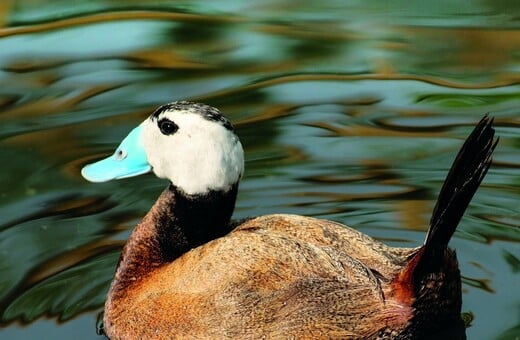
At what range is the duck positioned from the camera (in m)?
5.38

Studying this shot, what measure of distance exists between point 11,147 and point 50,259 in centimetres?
133

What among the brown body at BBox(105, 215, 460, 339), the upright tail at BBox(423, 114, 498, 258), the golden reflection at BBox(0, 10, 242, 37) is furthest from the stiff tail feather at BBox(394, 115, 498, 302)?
the golden reflection at BBox(0, 10, 242, 37)

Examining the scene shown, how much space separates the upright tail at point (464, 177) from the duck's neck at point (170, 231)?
98 centimetres

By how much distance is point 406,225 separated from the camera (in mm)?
7008

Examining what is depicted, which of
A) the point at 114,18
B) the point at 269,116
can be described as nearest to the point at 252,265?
the point at 269,116

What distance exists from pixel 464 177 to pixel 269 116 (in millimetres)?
3023

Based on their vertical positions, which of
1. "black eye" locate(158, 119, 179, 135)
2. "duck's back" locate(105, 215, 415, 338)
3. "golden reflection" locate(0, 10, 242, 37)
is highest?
"black eye" locate(158, 119, 179, 135)

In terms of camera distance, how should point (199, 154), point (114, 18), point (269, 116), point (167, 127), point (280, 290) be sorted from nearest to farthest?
point (280, 290) → point (199, 154) → point (167, 127) → point (269, 116) → point (114, 18)

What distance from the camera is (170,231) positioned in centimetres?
607

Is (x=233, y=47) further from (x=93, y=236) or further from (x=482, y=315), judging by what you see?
(x=482, y=315)

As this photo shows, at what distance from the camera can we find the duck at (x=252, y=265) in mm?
5385

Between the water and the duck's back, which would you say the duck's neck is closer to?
the duck's back

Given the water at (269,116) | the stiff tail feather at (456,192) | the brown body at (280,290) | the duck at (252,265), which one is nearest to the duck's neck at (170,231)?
the duck at (252,265)

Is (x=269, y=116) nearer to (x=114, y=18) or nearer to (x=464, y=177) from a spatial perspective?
(x=114, y=18)
